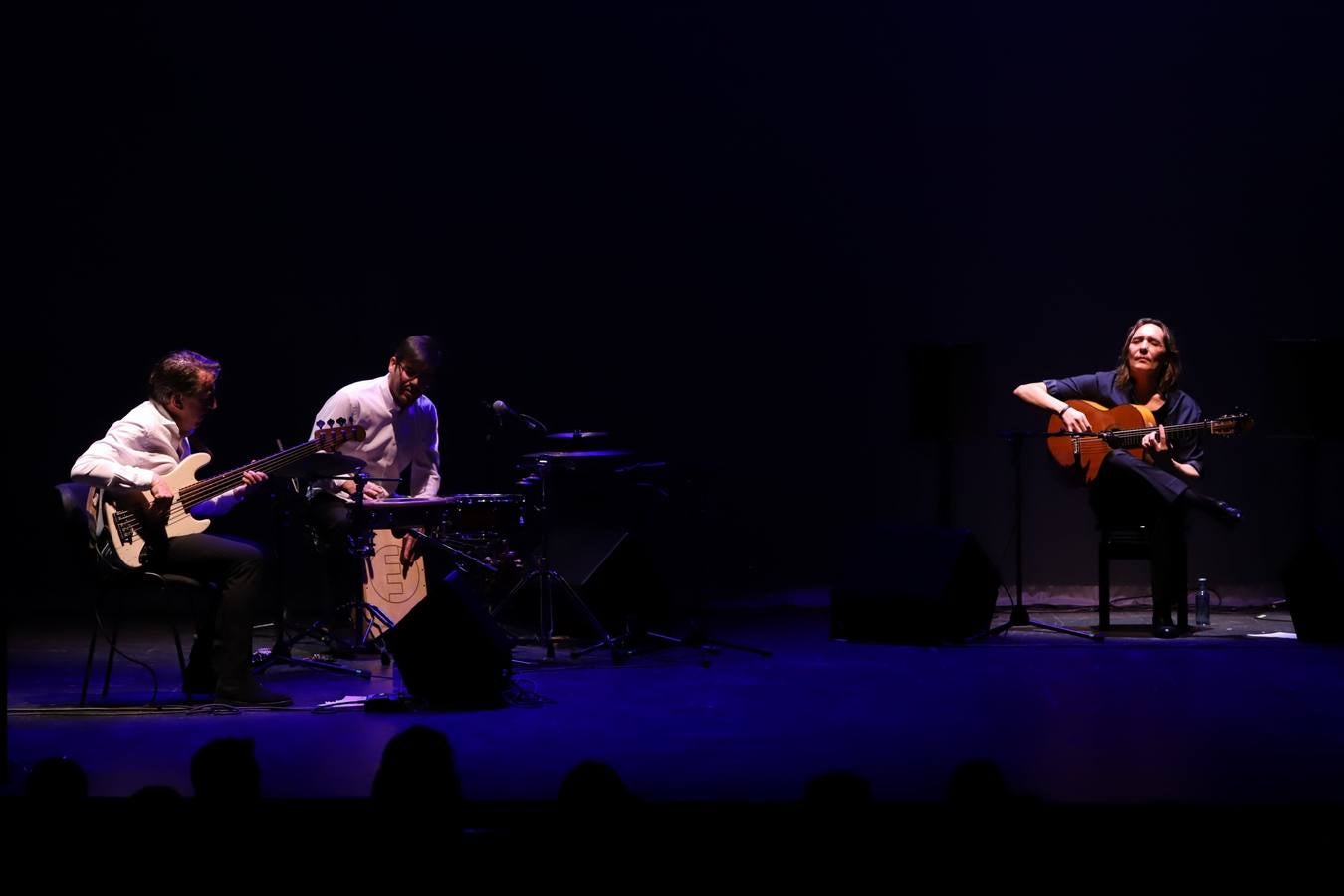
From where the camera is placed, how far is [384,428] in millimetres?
7211

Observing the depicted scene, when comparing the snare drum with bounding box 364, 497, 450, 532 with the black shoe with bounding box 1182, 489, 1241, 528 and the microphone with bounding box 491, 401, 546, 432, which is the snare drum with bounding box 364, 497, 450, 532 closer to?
the microphone with bounding box 491, 401, 546, 432

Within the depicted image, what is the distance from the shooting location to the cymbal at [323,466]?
5.92m

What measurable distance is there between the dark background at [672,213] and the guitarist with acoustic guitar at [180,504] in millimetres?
2601

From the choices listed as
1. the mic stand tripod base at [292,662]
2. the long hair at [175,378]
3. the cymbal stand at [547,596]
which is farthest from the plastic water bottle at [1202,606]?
the long hair at [175,378]

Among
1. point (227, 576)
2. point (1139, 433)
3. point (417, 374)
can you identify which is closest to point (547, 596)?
point (417, 374)

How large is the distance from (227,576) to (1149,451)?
4.57 metres

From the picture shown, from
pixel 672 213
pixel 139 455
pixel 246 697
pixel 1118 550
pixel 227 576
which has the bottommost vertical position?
pixel 246 697

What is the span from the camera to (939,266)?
8.53 m

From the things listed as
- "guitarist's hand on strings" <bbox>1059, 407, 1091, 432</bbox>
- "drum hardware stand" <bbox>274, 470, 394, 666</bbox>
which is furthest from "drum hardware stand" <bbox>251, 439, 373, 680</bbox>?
"guitarist's hand on strings" <bbox>1059, 407, 1091, 432</bbox>

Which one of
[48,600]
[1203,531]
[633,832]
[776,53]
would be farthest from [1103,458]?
[48,600]

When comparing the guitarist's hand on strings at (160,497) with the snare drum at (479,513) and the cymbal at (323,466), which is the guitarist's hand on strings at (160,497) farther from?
the snare drum at (479,513)

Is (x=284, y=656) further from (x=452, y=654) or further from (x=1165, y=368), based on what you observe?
(x=1165, y=368)

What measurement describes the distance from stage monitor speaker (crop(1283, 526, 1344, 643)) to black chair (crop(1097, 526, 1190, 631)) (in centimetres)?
56

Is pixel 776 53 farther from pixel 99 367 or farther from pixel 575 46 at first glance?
pixel 99 367
